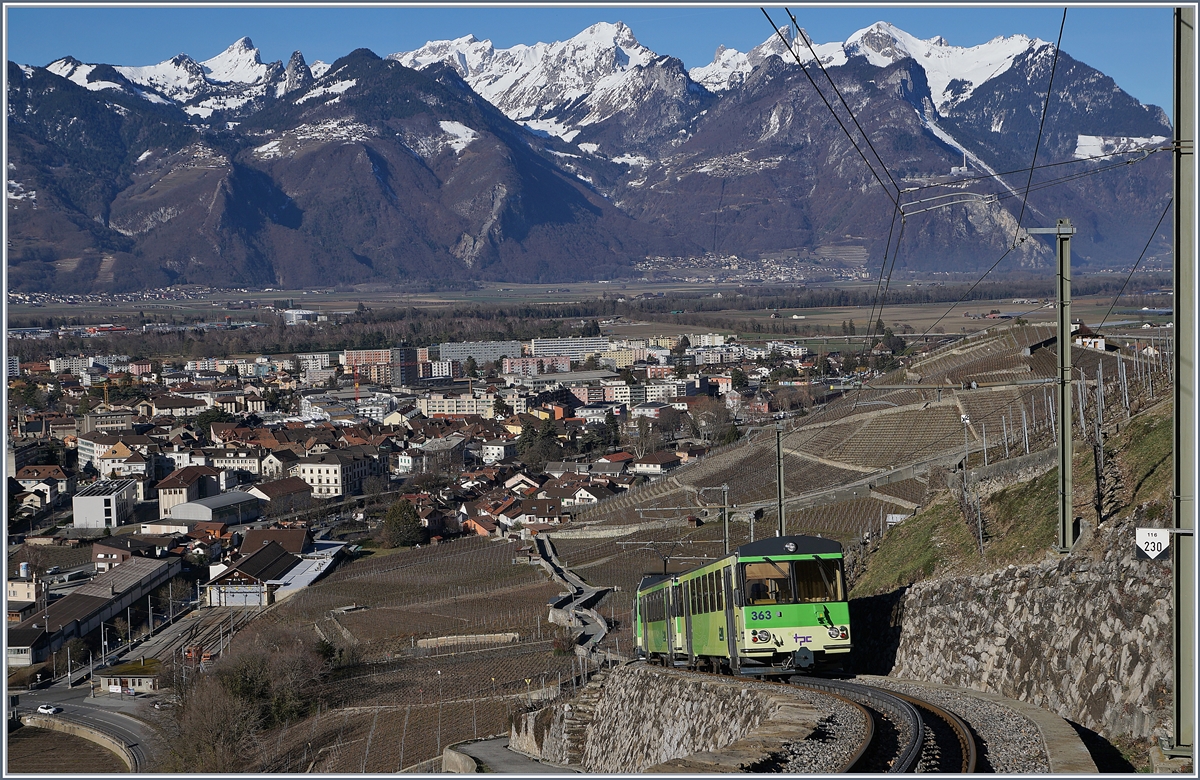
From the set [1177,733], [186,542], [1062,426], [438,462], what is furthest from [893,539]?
[438,462]

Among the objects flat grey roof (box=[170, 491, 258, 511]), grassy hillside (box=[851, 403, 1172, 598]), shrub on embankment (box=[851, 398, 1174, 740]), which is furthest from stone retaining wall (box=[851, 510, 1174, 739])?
flat grey roof (box=[170, 491, 258, 511])

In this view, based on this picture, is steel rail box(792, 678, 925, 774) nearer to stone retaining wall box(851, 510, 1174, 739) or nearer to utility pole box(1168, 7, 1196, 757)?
stone retaining wall box(851, 510, 1174, 739)

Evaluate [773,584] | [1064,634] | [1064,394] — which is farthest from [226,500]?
[1064,634]

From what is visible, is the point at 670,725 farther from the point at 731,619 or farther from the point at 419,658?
the point at 419,658

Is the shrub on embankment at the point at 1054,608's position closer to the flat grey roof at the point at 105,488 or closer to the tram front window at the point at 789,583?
the tram front window at the point at 789,583

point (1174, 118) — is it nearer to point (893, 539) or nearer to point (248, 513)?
point (893, 539)

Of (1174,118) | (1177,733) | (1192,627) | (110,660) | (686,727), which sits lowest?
(110,660)
